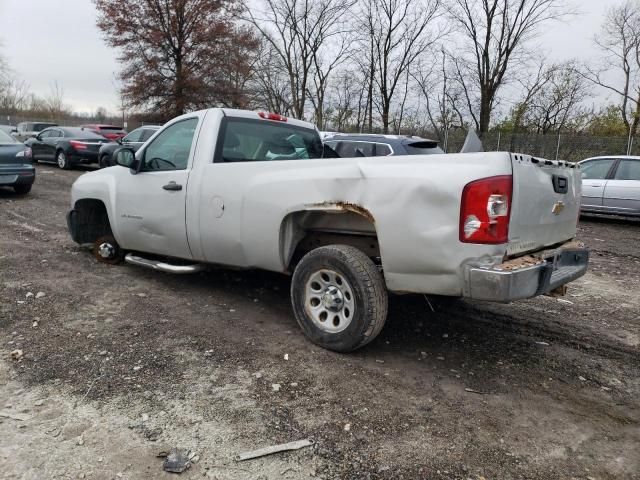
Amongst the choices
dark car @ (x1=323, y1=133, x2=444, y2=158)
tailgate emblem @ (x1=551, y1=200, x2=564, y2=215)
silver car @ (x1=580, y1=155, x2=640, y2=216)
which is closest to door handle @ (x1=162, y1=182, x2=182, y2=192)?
tailgate emblem @ (x1=551, y1=200, x2=564, y2=215)

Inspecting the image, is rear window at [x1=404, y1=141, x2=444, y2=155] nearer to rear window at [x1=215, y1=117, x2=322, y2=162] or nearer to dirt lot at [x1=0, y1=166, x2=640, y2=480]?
rear window at [x1=215, y1=117, x2=322, y2=162]

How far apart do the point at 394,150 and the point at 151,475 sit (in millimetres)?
7274

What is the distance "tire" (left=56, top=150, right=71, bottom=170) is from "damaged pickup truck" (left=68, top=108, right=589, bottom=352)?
1395 centimetres

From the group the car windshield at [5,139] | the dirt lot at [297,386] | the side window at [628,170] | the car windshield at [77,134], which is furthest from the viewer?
the car windshield at [77,134]

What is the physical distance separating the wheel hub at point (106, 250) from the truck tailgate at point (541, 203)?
177 inches

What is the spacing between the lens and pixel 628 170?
1073 centimetres

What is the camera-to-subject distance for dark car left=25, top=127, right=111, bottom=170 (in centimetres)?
1714

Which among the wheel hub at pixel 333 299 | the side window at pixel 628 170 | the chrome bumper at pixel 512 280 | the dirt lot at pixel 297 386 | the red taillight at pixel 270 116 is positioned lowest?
the dirt lot at pixel 297 386

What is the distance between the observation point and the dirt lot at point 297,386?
2.47 metres

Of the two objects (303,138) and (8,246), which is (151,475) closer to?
(303,138)

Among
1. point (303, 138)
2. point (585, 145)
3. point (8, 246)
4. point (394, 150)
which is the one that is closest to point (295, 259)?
point (303, 138)

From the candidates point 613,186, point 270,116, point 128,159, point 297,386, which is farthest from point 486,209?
point 613,186

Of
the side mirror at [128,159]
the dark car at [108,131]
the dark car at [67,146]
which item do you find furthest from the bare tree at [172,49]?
the side mirror at [128,159]

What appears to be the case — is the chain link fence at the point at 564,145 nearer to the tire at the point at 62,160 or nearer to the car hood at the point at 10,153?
the car hood at the point at 10,153
